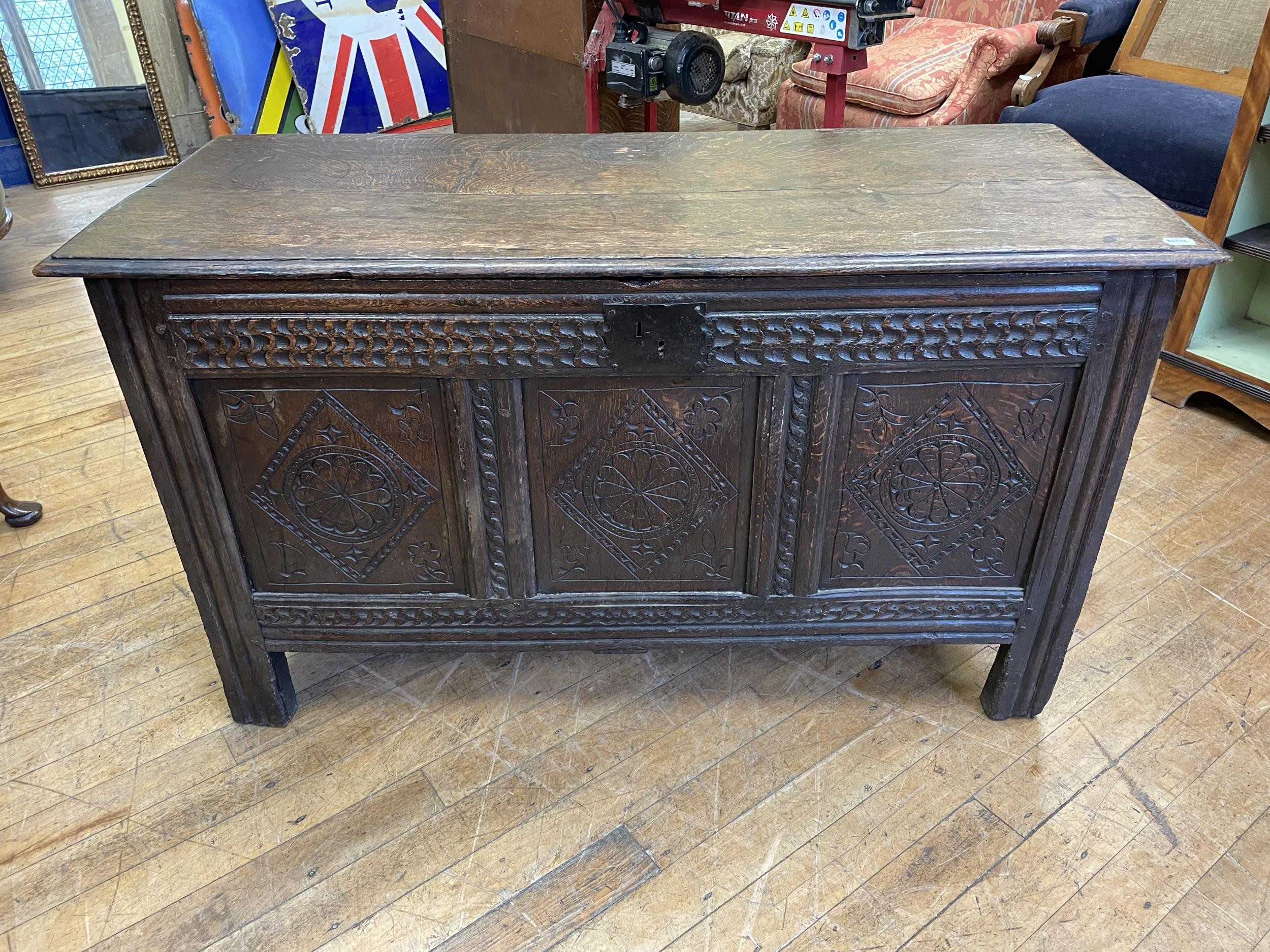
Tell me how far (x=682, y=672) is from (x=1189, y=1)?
115 inches

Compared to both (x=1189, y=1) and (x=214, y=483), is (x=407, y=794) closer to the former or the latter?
(x=214, y=483)

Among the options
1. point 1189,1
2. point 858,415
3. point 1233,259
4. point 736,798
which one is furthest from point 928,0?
point 736,798

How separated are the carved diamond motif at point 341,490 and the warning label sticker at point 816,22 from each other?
2.01 metres

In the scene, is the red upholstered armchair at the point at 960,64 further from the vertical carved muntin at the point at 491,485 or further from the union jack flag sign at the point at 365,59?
the vertical carved muntin at the point at 491,485

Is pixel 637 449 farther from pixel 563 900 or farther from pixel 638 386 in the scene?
pixel 563 900

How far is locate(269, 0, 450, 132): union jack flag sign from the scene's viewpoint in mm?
4223

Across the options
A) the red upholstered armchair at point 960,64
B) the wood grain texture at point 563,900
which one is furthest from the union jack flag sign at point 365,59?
the wood grain texture at point 563,900

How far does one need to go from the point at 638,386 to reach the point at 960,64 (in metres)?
2.84

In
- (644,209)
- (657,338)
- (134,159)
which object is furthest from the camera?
(134,159)

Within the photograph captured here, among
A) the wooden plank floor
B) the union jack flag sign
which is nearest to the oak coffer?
the wooden plank floor

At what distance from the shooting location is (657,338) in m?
1.23

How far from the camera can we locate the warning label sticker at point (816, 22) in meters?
2.62

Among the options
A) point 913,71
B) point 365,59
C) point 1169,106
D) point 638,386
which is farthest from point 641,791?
point 365,59

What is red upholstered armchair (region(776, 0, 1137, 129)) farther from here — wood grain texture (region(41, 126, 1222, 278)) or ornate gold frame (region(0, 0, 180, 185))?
ornate gold frame (region(0, 0, 180, 185))
